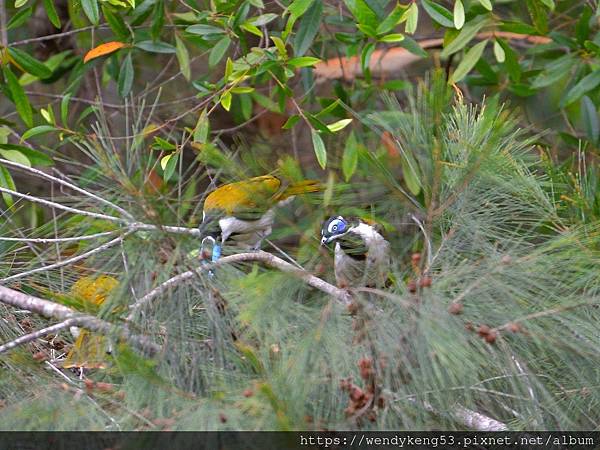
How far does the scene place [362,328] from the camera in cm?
148

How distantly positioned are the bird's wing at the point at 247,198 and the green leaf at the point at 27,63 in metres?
0.95

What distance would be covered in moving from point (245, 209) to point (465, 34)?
130cm

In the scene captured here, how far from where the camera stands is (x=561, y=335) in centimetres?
152

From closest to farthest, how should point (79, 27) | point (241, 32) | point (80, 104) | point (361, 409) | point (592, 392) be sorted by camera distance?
point (361, 409), point (592, 392), point (241, 32), point (79, 27), point (80, 104)

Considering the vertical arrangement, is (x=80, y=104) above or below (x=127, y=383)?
below

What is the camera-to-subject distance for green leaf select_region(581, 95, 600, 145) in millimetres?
3531

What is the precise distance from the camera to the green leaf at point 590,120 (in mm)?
3531

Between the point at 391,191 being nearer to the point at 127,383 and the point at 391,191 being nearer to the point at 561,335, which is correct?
the point at 561,335

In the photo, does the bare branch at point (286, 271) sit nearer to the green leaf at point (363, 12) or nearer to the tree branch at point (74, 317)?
the tree branch at point (74, 317)

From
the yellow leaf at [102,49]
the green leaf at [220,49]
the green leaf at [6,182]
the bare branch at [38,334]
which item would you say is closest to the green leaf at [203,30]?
the green leaf at [220,49]

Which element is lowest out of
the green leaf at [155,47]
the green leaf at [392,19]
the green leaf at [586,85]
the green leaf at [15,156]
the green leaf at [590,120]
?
the green leaf at [590,120]

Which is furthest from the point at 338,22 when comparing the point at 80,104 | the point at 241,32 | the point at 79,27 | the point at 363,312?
the point at 363,312

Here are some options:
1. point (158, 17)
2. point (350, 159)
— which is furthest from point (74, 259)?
point (158, 17)

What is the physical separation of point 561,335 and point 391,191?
478 mm
